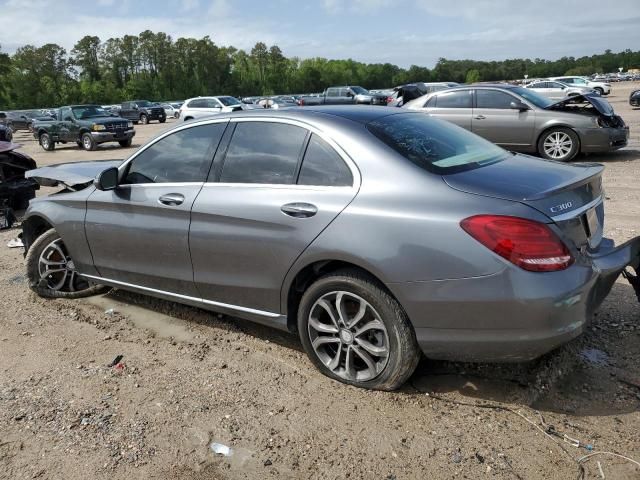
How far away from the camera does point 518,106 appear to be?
36.8ft

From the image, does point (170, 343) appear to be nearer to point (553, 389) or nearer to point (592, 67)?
point (553, 389)

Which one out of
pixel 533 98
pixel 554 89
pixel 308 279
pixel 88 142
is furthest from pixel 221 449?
pixel 554 89

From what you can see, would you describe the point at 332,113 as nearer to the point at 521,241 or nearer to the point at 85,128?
the point at 521,241

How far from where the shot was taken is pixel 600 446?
2.63 meters

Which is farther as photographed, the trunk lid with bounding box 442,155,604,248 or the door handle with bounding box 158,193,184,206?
the door handle with bounding box 158,193,184,206

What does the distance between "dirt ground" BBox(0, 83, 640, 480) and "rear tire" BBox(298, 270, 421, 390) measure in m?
0.12

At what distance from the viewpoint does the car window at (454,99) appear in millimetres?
11844

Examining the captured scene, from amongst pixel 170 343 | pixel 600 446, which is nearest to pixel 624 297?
pixel 600 446

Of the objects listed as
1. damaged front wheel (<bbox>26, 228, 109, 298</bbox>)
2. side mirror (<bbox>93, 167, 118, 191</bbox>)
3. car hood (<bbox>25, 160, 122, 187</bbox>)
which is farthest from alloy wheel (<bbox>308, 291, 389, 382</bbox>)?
car hood (<bbox>25, 160, 122, 187</bbox>)

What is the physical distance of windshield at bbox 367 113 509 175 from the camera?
310 cm

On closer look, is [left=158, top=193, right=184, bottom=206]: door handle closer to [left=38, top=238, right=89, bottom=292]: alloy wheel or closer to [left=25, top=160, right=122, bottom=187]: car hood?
[left=25, top=160, right=122, bottom=187]: car hood

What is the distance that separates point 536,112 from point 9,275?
31.8ft

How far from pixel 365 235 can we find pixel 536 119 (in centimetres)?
936

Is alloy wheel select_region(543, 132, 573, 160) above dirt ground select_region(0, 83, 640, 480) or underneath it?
above
